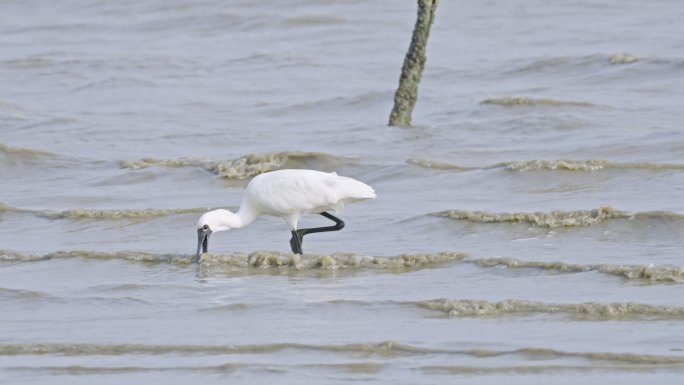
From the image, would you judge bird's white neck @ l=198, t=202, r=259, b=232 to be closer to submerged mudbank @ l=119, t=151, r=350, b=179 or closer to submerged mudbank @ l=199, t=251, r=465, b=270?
submerged mudbank @ l=199, t=251, r=465, b=270

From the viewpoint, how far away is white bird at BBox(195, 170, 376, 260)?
11.4 metres

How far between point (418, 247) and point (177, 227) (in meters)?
2.57

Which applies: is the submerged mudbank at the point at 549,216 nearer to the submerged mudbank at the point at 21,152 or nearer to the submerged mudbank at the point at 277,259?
the submerged mudbank at the point at 277,259

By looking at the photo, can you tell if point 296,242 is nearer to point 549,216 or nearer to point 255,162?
point 549,216

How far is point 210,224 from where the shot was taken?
37.6ft

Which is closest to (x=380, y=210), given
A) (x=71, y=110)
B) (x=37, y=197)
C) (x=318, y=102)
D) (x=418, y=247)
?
(x=418, y=247)

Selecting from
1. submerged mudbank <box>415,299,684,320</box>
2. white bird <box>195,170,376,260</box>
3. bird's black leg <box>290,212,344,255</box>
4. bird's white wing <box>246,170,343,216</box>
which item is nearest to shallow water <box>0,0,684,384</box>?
submerged mudbank <box>415,299,684,320</box>

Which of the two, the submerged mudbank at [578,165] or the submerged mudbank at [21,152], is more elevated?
the submerged mudbank at [578,165]

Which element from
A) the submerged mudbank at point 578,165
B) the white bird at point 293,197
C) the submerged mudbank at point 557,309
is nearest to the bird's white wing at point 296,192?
the white bird at point 293,197

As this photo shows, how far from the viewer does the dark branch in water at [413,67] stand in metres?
16.7

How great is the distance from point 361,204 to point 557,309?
15.3 ft

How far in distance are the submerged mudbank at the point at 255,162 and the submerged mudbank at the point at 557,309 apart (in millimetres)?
6794

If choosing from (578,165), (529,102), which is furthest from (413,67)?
(578,165)

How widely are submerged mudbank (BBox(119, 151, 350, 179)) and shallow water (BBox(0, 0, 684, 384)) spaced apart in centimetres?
5
